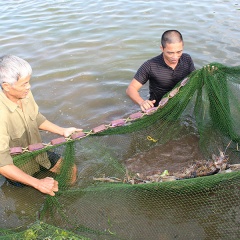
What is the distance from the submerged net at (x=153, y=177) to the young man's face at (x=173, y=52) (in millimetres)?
499

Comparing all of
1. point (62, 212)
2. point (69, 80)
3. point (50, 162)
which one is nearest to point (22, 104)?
point (50, 162)

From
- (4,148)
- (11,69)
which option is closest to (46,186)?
(4,148)

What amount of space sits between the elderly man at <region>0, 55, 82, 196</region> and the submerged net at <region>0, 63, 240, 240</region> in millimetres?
163

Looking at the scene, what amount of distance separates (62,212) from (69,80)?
366cm

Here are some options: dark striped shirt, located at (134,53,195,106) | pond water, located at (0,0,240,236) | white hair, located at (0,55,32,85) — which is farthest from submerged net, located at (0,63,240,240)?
white hair, located at (0,55,32,85)

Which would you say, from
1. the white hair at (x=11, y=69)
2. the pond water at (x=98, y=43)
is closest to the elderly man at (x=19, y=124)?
the white hair at (x=11, y=69)

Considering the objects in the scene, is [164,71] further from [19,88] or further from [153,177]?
[19,88]

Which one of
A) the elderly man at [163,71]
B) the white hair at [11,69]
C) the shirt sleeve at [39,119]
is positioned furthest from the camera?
the elderly man at [163,71]

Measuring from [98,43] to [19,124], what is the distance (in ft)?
16.2

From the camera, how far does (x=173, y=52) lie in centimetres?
394

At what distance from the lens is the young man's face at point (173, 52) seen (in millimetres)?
3879

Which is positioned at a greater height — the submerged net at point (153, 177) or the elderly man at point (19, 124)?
the elderly man at point (19, 124)

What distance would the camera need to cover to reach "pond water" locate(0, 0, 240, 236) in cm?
573

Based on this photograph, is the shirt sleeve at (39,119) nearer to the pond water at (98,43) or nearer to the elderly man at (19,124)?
the elderly man at (19,124)
